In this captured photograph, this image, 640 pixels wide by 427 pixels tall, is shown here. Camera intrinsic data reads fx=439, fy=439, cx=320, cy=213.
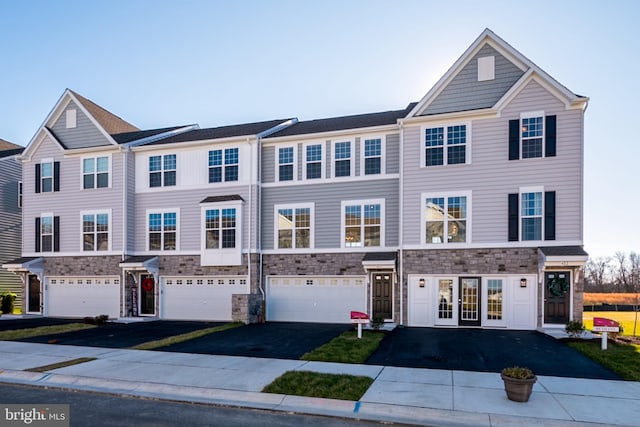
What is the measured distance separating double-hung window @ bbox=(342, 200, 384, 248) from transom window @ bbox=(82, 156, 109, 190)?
12.6 m

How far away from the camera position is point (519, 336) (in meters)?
15.5

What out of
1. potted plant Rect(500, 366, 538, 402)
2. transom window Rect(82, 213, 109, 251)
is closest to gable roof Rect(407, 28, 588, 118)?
potted plant Rect(500, 366, 538, 402)

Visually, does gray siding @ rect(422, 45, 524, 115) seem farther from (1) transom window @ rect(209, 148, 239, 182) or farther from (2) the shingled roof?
(2) the shingled roof

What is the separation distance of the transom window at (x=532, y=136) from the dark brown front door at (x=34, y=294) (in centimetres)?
2545

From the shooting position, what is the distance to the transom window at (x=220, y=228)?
2089cm

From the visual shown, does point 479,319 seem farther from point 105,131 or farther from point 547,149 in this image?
point 105,131

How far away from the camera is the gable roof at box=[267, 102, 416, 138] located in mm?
20672

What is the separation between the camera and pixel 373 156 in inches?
776

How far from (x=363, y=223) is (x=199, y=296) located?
8.91m

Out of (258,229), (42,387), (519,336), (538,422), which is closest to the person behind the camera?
(538,422)

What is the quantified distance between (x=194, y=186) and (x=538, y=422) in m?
18.2

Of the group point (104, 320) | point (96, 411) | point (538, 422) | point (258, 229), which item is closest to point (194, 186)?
point (258, 229)

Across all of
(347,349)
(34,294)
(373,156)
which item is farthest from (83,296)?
(373,156)

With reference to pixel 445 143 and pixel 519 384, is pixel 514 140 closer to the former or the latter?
pixel 445 143
